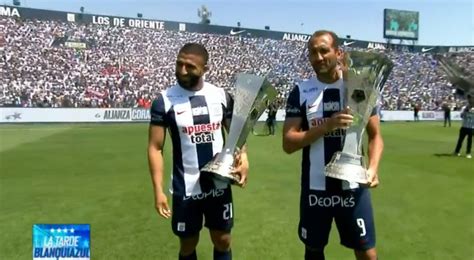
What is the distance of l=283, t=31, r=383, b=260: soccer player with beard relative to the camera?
3.96 m

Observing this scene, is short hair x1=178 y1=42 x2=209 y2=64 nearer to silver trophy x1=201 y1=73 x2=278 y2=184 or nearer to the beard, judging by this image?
the beard

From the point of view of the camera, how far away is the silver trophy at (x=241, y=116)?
4.29m

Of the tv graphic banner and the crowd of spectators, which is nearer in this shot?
the tv graphic banner

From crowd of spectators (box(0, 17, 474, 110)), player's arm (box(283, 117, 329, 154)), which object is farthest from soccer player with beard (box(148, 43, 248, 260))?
crowd of spectators (box(0, 17, 474, 110))

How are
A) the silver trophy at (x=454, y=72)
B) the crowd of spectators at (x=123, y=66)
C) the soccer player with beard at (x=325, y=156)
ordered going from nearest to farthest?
the soccer player with beard at (x=325, y=156), the crowd of spectators at (x=123, y=66), the silver trophy at (x=454, y=72)

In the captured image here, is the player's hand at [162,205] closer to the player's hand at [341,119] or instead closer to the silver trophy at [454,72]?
the player's hand at [341,119]

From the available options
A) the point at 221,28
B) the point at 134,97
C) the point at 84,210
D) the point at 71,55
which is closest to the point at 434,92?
the point at 221,28

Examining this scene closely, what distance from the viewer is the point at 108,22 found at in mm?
53625

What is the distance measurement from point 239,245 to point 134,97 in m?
39.8

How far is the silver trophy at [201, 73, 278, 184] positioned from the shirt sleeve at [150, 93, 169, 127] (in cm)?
51

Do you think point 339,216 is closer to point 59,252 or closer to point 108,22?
point 59,252

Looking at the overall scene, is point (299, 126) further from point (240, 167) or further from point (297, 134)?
point (240, 167)

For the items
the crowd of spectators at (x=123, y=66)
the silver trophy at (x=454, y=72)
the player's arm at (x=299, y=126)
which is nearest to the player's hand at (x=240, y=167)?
the player's arm at (x=299, y=126)

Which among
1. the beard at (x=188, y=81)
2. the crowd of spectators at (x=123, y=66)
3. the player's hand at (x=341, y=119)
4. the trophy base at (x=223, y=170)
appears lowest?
the trophy base at (x=223, y=170)
